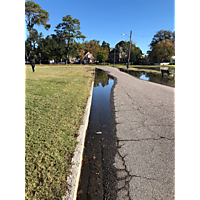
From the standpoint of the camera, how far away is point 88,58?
71500mm

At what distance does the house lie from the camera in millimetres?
71500

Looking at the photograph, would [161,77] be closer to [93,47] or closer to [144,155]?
[144,155]

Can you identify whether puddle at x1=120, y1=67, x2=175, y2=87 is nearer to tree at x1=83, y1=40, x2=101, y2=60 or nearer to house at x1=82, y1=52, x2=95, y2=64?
house at x1=82, y1=52, x2=95, y2=64

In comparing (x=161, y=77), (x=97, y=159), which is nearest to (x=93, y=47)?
(x=161, y=77)

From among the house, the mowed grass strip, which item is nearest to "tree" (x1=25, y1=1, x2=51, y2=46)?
the house

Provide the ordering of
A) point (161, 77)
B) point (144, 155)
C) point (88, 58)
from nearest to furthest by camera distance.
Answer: point (144, 155) < point (161, 77) < point (88, 58)

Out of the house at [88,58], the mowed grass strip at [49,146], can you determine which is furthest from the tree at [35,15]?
the mowed grass strip at [49,146]

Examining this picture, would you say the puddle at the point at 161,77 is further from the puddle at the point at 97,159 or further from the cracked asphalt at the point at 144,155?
the puddle at the point at 97,159

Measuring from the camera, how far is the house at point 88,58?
2815 inches

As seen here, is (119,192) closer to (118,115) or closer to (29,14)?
(118,115)
